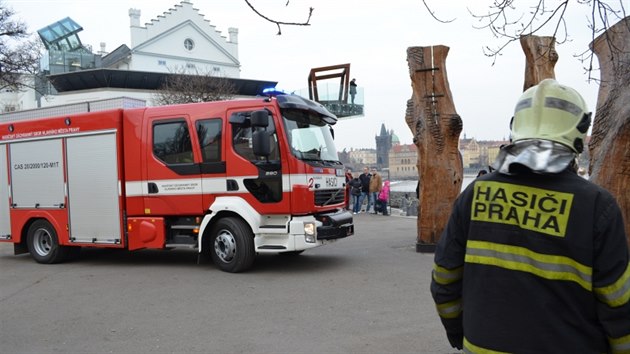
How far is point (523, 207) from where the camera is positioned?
192 cm

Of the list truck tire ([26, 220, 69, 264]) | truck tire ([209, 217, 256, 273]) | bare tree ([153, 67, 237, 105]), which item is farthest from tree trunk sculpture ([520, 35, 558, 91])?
bare tree ([153, 67, 237, 105])

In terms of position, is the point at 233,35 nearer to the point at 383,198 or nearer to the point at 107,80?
the point at 107,80

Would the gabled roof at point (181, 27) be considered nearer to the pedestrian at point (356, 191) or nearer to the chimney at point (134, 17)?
the chimney at point (134, 17)

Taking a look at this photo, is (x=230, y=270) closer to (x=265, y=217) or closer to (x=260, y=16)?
(x=265, y=217)

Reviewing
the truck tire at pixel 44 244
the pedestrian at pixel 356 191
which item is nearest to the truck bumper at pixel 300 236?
the truck tire at pixel 44 244

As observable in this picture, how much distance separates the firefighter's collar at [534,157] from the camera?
186cm

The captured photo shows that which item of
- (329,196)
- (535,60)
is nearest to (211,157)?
(329,196)

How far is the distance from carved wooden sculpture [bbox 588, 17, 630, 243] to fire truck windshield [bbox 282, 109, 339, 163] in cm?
478

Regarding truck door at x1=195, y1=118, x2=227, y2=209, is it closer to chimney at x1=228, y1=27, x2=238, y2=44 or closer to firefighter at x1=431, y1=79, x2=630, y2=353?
firefighter at x1=431, y1=79, x2=630, y2=353

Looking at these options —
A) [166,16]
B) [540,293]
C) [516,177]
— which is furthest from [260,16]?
[166,16]

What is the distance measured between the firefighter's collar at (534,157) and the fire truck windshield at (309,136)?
6.43 metres

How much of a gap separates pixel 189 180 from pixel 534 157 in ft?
24.5

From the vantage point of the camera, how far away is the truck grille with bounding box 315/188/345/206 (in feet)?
28.1

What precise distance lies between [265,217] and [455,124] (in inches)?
167
